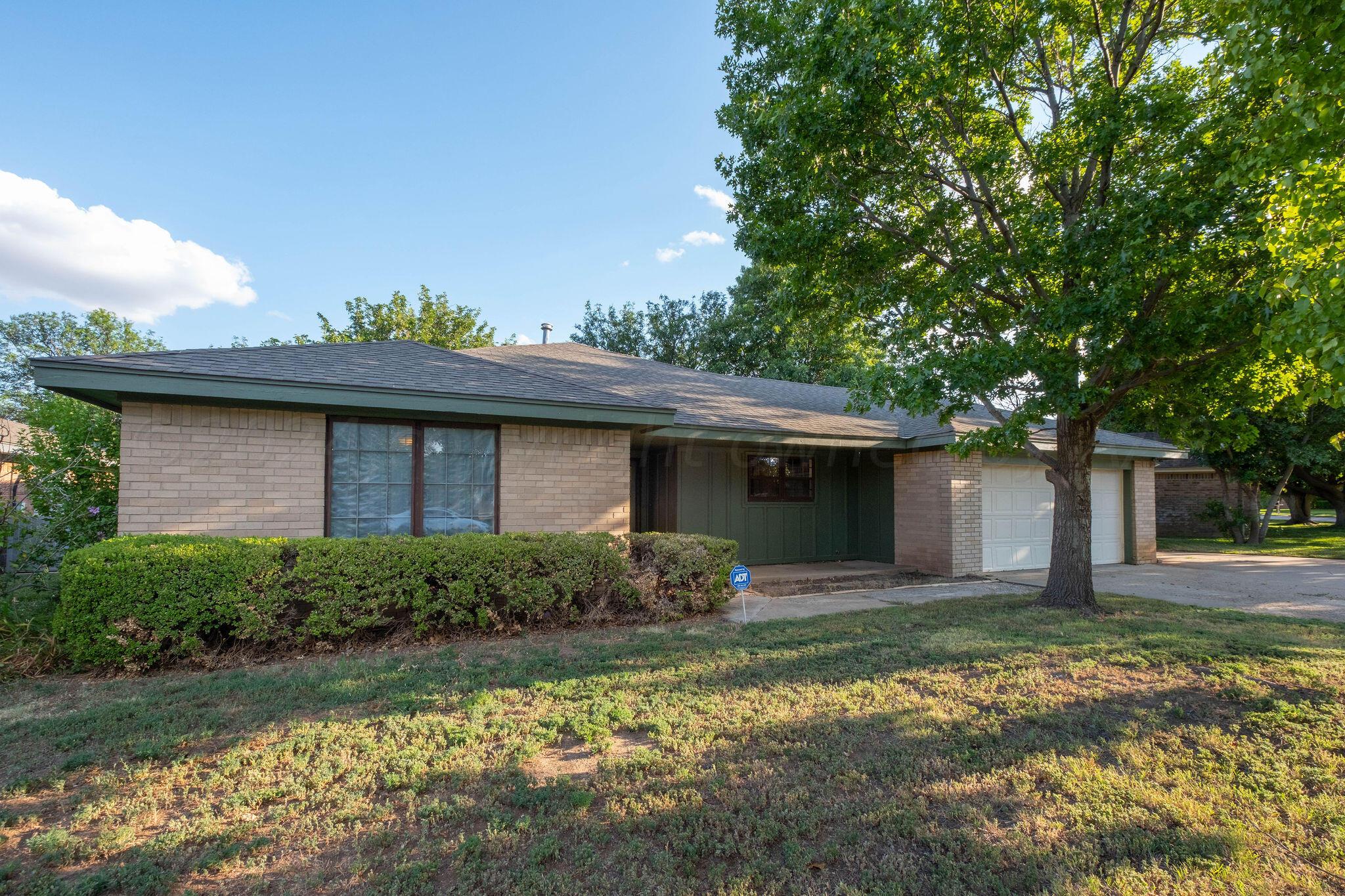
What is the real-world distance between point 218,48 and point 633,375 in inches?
332

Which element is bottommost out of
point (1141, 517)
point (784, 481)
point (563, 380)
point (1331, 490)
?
point (1141, 517)

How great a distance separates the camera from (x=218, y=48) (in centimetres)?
980

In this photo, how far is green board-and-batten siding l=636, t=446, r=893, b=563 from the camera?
1206 centimetres

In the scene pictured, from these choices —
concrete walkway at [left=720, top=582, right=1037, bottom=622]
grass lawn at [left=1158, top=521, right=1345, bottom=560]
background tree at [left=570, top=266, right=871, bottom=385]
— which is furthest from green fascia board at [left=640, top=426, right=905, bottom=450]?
grass lawn at [left=1158, top=521, right=1345, bottom=560]

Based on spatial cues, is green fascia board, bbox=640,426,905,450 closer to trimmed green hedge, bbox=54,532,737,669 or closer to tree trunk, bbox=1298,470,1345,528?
trimmed green hedge, bbox=54,532,737,669

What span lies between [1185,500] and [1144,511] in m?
12.9

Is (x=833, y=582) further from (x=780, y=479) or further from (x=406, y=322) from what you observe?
(x=406, y=322)

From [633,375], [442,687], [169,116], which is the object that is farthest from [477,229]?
[442,687]

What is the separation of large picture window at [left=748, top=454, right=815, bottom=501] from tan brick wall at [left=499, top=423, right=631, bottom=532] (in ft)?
15.0

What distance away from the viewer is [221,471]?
6598 mm

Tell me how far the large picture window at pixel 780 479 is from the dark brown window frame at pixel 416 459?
6.03 meters

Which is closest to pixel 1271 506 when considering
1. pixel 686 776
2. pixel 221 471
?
pixel 686 776

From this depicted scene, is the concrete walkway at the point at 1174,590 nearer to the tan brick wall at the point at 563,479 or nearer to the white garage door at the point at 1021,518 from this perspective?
the white garage door at the point at 1021,518

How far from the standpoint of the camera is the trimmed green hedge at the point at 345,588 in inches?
203
